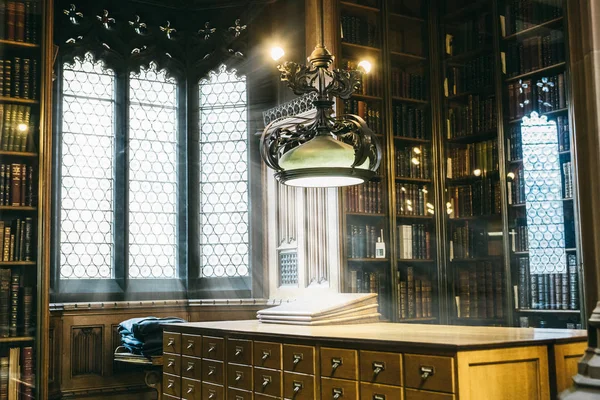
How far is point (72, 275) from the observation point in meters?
7.43

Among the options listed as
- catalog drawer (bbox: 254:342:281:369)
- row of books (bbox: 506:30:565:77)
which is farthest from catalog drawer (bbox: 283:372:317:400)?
row of books (bbox: 506:30:565:77)

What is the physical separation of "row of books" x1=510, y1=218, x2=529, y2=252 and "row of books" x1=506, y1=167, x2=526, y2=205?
17 centimetres

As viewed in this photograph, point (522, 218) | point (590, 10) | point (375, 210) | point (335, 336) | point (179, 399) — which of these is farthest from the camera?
point (375, 210)

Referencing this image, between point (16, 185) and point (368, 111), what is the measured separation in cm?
315

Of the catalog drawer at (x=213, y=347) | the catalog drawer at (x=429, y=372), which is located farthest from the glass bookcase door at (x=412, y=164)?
the catalog drawer at (x=429, y=372)

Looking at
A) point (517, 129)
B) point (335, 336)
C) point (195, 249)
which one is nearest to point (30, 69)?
point (195, 249)

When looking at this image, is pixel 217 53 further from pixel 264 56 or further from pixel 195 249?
pixel 195 249

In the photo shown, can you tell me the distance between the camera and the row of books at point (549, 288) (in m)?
5.86

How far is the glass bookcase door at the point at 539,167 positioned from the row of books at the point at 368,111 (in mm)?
1170

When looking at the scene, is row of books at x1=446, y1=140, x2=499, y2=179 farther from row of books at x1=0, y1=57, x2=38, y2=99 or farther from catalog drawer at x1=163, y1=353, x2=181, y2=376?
row of books at x1=0, y1=57, x2=38, y2=99

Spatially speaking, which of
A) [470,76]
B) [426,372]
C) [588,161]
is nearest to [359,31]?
[470,76]

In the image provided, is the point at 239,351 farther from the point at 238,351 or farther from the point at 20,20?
the point at 20,20

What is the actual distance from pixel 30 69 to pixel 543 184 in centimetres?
414

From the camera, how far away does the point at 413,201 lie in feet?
23.8
